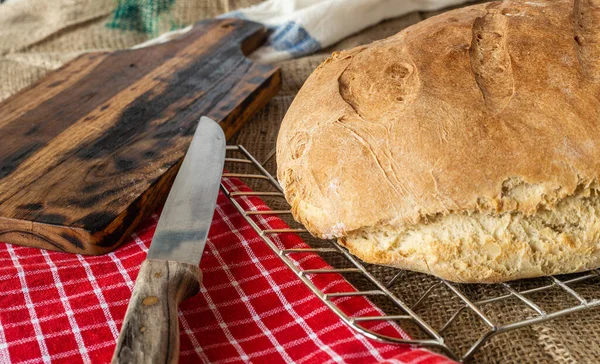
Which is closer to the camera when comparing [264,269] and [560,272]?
[560,272]

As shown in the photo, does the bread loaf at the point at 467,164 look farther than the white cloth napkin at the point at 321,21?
No

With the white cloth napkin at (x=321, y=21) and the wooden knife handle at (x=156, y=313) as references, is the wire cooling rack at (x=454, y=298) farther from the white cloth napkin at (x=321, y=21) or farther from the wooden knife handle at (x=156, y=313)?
the white cloth napkin at (x=321, y=21)

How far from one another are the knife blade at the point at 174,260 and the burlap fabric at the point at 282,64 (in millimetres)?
337

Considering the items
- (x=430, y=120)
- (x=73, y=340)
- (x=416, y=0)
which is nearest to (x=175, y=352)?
(x=73, y=340)

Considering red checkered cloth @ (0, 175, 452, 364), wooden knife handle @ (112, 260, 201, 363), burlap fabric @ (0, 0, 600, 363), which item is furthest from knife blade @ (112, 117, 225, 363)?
burlap fabric @ (0, 0, 600, 363)

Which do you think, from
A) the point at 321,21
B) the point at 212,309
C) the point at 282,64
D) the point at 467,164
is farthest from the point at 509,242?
the point at 321,21

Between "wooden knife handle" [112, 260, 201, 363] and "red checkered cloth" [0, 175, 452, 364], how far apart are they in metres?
0.11

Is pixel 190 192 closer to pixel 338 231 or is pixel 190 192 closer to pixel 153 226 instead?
pixel 153 226

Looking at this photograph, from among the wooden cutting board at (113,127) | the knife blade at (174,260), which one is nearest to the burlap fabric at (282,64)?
the wooden cutting board at (113,127)

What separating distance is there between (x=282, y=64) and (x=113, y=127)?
68 cm

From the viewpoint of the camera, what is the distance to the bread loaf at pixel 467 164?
1.19 m

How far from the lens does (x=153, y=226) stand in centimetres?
159

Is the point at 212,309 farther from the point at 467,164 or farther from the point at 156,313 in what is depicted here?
the point at 467,164

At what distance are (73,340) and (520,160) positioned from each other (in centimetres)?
88
